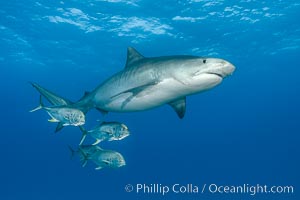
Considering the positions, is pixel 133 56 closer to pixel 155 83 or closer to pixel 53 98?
pixel 155 83

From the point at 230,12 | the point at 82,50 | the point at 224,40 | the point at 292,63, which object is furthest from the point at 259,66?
the point at 82,50

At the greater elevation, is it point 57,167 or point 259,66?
point 259,66

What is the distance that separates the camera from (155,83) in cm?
575

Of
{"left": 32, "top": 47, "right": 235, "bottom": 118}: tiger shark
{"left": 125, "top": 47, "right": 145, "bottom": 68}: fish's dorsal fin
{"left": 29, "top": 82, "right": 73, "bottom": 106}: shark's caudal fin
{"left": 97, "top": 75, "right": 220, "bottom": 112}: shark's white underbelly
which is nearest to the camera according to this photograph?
{"left": 32, "top": 47, "right": 235, "bottom": 118}: tiger shark

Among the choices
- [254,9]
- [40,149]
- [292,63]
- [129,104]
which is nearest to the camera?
[129,104]

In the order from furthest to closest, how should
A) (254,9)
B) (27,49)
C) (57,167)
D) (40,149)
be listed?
(40,149) < (57,167) < (27,49) < (254,9)

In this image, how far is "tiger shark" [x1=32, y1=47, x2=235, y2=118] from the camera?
5.18 m

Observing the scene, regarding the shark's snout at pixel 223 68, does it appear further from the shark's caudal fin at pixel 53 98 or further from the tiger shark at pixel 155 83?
the shark's caudal fin at pixel 53 98

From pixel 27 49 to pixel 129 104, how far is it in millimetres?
26694

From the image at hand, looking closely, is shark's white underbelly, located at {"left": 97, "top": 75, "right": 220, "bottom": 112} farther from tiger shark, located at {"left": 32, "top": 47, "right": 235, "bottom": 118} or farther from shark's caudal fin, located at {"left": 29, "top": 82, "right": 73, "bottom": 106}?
shark's caudal fin, located at {"left": 29, "top": 82, "right": 73, "bottom": 106}

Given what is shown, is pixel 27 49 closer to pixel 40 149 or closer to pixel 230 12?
pixel 230 12

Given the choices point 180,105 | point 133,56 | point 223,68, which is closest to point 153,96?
point 180,105

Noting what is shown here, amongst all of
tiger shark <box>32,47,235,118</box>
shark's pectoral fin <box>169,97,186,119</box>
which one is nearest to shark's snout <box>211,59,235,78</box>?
tiger shark <box>32,47,235,118</box>

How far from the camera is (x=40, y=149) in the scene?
12888 cm
